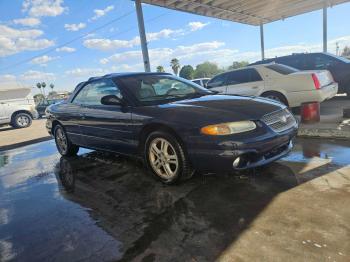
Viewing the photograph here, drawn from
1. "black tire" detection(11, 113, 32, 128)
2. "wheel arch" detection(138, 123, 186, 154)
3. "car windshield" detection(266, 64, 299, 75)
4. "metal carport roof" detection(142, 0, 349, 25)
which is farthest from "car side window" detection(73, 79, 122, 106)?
"black tire" detection(11, 113, 32, 128)

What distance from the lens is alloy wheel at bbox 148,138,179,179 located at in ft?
12.7

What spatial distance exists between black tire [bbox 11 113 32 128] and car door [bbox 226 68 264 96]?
11.8m

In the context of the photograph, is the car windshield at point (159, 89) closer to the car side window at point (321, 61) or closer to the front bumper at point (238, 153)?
the front bumper at point (238, 153)

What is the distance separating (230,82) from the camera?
8523 mm

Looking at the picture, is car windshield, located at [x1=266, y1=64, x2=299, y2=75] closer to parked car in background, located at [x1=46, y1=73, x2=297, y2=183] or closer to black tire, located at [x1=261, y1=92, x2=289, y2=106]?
black tire, located at [x1=261, y1=92, x2=289, y2=106]

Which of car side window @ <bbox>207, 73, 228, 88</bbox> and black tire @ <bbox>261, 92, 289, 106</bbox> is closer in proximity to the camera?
black tire @ <bbox>261, 92, 289, 106</bbox>

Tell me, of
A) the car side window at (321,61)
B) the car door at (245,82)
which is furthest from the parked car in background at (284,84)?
the car side window at (321,61)

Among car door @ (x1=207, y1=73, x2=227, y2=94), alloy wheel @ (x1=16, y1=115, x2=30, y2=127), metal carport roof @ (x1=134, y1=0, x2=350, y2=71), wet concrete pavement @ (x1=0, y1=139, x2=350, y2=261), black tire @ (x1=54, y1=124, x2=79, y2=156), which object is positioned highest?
metal carport roof @ (x1=134, y1=0, x2=350, y2=71)

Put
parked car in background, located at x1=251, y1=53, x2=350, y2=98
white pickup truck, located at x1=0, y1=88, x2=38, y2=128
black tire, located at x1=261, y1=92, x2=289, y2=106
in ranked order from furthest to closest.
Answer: white pickup truck, located at x1=0, y1=88, x2=38, y2=128 → parked car in background, located at x1=251, y1=53, x2=350, y2=98 → black tire, located at x1=261, y1=92, x2=289, y2=106

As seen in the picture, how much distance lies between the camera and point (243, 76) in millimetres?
8258

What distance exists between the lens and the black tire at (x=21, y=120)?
1616 cm

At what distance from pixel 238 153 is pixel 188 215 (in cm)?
82

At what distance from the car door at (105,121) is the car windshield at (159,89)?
0.24m

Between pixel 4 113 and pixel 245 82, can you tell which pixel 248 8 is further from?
pixel 4 113
